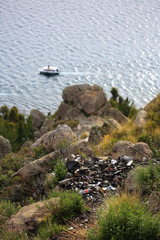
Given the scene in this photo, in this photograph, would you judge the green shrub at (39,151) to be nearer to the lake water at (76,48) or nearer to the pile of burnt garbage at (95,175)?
the pile of burnt garbage at (95,175)

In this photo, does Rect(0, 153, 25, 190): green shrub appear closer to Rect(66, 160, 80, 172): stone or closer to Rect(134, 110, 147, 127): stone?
Rect(66, 160, 80, 172): stone

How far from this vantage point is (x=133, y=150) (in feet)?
26.0

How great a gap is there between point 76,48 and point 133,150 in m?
52.3

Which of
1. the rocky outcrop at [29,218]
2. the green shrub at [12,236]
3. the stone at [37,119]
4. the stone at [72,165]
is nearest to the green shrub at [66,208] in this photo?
the rocky outcrop at [29,218]

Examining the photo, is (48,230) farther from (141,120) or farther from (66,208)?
(141,120)

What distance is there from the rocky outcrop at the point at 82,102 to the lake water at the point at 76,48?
10492 millimetres

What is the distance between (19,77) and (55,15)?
2713 centimetres

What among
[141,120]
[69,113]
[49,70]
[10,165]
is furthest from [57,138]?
[49,70]

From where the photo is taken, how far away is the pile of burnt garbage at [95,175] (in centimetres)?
607

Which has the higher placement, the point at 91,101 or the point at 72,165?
the point at 72,165

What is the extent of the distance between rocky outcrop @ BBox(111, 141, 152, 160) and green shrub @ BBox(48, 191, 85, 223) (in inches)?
102

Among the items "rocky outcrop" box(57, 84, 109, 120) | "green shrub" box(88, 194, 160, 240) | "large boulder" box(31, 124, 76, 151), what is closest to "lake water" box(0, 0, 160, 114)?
"rocky outcrop" box(57, 84, 109, 120)

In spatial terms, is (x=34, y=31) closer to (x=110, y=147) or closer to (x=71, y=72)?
(x=71, y=72)

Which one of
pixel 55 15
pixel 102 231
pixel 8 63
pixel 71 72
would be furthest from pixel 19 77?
pixel 102 231
